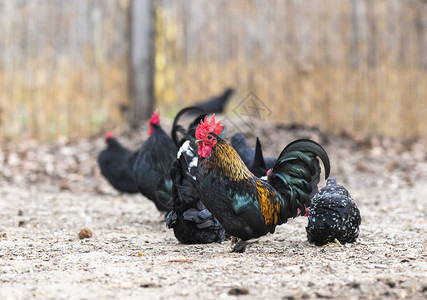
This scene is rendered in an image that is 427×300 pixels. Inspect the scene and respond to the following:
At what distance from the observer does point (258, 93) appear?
1062 cm

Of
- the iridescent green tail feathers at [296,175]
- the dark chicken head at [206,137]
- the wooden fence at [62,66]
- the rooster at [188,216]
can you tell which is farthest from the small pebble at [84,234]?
the wooden fence at [62,66]

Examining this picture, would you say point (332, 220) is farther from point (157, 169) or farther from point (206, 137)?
point (157, 169)

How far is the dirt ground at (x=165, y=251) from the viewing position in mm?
3344

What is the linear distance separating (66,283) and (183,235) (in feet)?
4.91

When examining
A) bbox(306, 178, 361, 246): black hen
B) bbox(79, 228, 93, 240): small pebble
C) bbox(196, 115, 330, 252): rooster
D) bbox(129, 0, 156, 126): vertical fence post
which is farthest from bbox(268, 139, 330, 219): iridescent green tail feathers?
bbox(129, 0, 156, 126): vertical fence post

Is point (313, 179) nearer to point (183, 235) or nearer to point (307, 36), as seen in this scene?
point (183, 235)

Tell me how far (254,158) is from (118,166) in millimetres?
2493

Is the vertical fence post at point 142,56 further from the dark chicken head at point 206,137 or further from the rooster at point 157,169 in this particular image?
the dark chicken head at point 206,137

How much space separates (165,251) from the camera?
4.59 meters

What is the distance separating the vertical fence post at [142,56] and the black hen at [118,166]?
8.77 feet

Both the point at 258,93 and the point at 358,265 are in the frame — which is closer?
the point at 358,265

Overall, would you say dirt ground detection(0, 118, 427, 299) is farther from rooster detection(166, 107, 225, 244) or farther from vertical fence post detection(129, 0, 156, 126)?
vertical fence post detection(129, 0, 156, 126)

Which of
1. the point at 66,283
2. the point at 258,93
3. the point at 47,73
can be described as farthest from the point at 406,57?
the point at 66,283

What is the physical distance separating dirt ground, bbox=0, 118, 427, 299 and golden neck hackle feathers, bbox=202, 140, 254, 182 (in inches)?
24.7
